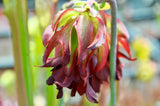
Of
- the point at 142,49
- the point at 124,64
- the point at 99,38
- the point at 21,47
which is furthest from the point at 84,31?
the point at 142,49

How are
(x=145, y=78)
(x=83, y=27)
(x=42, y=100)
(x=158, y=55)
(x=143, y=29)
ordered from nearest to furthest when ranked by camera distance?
(x=83, y=27)
(x=42, y=100)
(x=145, y=78)
(x=158, y=55)
(x=143, y=29)

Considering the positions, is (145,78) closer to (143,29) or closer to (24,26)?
(24,26)

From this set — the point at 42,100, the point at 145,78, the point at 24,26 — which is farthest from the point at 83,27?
the point at 145,78

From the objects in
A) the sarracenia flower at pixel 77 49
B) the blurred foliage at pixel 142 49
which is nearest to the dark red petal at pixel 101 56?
the sarracenia flower at pixel 77 49

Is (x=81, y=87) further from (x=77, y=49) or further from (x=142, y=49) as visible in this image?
(x=142, y=49)

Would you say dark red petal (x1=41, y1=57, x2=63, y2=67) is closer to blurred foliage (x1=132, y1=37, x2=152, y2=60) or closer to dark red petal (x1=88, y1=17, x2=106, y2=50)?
dark red petal (x1=88, y1=17, x2=106, y2=50)

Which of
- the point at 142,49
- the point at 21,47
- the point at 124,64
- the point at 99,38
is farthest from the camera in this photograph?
the point at 142,49
